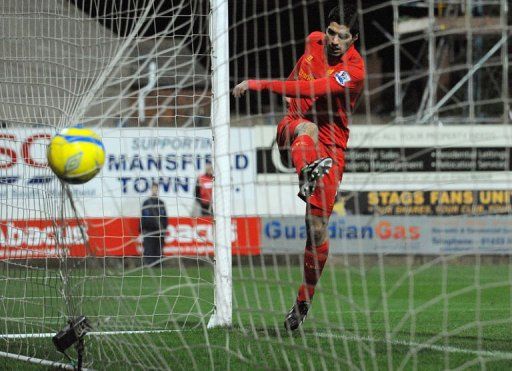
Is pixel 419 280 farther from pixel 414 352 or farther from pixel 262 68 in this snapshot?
pixel 414 352

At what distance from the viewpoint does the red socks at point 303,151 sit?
6434 millimetres

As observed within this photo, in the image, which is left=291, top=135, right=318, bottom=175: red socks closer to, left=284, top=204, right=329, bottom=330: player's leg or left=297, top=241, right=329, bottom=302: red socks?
left=284, top=204, right=329, bottom=330: player's leg

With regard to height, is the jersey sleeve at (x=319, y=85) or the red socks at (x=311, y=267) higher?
the jersey sleeve at (x=319, y=85)

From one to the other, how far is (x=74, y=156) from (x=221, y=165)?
241 cm

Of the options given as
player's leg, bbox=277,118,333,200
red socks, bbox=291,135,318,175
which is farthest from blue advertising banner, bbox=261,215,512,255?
red socks, bbox=291,135,318,175

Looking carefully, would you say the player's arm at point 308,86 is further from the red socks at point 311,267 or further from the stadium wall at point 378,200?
the stadium wall at point 378,200

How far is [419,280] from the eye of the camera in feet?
46.2

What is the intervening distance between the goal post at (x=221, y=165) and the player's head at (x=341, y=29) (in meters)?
0.98

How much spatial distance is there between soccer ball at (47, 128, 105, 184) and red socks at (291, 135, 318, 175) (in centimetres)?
192

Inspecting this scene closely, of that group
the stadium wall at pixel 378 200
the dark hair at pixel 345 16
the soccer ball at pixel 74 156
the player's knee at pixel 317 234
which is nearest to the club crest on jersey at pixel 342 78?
the dark hair at pixel 345 16

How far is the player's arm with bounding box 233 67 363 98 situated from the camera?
5883 millimetres

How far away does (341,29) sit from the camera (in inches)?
246

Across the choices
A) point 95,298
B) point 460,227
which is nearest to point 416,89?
point 460,227

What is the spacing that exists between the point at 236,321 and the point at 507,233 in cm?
1154
